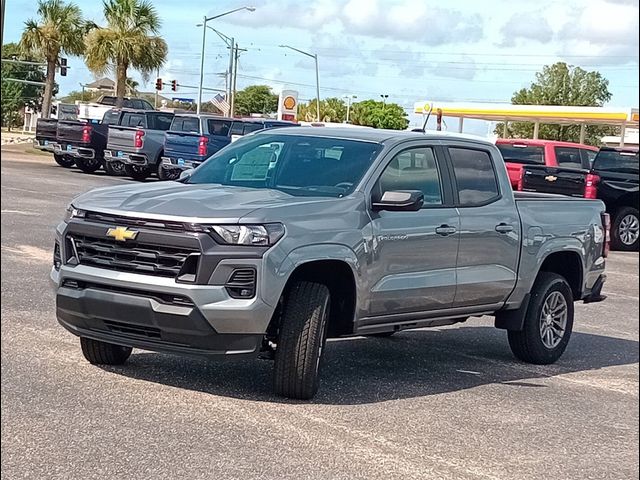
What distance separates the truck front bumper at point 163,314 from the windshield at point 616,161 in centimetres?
1301

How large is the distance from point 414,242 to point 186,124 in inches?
350

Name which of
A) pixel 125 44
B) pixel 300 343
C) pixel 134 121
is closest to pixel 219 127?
pixel 134 121

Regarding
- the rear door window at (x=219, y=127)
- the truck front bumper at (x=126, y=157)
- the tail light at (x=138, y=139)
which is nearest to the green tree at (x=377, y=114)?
the truck front bumper at (x=126, y=157)

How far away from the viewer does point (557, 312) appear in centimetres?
821

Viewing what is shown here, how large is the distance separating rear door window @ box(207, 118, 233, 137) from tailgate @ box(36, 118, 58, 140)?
10864 millimetres

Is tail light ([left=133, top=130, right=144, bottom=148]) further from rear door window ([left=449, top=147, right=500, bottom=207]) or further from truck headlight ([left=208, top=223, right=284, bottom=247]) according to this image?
truck headlight ([left=208, top=223, right=284, bottom=247])

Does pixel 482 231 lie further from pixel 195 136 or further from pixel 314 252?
pixel 195 136

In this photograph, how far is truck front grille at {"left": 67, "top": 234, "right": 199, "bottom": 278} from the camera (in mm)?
5676

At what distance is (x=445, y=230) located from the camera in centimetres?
703

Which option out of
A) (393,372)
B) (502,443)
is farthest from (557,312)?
(502,443)

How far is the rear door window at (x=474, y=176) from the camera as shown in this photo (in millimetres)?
7453

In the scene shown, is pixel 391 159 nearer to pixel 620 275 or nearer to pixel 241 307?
pixel 241 307

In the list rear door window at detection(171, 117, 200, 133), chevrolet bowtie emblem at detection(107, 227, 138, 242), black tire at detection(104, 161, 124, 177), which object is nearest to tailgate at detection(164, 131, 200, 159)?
rear door window at detection(171, 117, 200, 133)

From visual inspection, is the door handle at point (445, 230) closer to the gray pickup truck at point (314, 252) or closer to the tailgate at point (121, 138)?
the gray pickup truck at point (314, 252)
